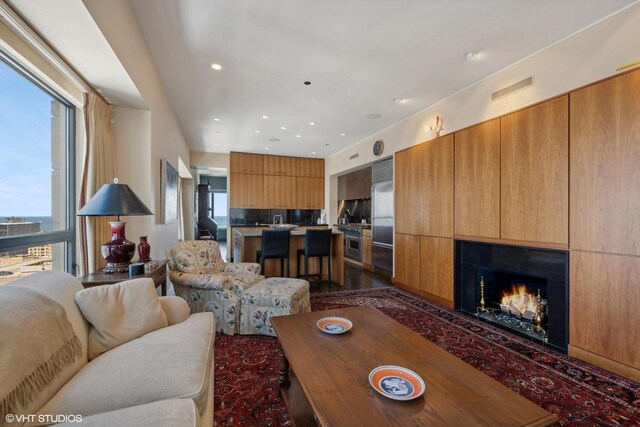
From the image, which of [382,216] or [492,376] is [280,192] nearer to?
[382,216]

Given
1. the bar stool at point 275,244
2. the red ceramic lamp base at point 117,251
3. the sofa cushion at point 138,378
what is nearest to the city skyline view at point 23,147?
the red ceramic lamp base at point 117,251

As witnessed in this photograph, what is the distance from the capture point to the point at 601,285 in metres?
2.14

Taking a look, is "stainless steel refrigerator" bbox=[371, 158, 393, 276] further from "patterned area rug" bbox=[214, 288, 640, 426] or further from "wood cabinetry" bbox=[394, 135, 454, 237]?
"patterned area rug" bbox=[214, 288, 640, 426]

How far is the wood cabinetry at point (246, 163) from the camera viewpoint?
7.08 meters

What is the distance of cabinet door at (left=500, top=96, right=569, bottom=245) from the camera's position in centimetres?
242

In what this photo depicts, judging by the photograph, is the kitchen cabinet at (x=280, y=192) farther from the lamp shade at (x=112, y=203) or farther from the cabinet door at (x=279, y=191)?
the lamp shade at (x=112, y=203)

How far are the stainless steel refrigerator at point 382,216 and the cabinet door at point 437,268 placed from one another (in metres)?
0.97

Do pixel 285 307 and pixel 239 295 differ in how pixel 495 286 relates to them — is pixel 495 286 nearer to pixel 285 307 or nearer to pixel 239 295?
pixel 285 307

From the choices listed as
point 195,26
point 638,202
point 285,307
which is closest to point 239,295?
point 285,307

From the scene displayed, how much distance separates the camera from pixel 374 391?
1.12 m

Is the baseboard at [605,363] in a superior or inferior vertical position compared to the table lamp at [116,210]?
inferior

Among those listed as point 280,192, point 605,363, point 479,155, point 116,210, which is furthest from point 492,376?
point 280,192

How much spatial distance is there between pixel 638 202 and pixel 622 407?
1.39 meters

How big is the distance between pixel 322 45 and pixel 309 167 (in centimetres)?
522
